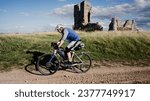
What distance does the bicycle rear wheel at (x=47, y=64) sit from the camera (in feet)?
33.0

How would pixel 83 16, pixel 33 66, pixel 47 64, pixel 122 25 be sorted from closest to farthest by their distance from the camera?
pixel 47 64, pixel 33 66, pixel 83 16, pixel 122 25

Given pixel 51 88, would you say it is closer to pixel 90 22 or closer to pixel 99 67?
pixel 99 67

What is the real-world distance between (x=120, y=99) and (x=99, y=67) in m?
2.03

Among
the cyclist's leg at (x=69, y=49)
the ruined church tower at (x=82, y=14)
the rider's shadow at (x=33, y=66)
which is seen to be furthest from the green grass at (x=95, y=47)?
the ruined church tower at (x=82, y=14)

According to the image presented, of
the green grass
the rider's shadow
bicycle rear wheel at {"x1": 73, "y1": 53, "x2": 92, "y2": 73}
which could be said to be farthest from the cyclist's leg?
the green grass

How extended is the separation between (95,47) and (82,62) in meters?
2.35

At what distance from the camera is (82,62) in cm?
1023

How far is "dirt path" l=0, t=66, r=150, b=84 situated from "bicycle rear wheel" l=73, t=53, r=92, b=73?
18 centimetres

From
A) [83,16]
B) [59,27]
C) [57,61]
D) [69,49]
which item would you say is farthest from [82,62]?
[83,16]

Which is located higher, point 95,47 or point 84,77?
point 95,47

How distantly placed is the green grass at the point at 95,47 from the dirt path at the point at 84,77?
749mm

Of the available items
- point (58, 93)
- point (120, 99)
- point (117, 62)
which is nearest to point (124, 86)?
point (120, 99)

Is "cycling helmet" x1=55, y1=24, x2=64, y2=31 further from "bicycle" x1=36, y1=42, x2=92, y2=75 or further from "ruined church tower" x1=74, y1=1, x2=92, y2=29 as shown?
"ruined church tower" x1=74, y1=1, x2=92, y2=29

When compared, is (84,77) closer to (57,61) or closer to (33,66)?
(57,61)
